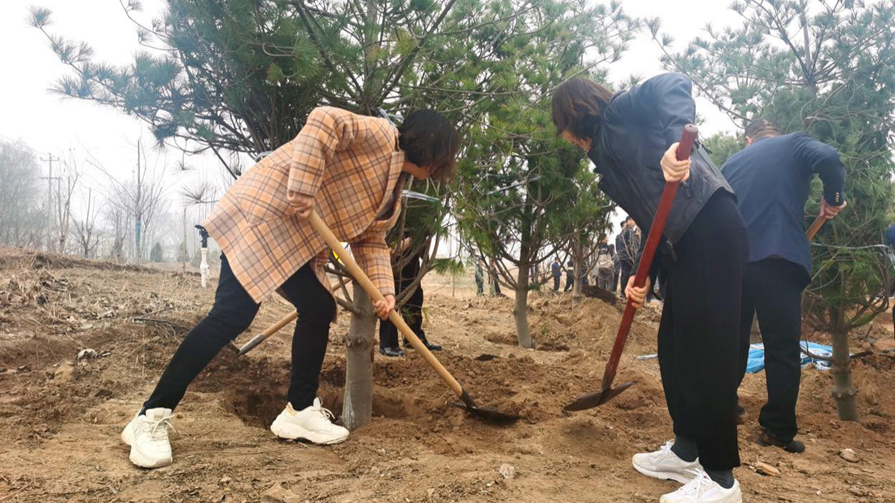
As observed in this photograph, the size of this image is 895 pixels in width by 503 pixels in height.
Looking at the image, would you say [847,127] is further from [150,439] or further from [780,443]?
[150,439]

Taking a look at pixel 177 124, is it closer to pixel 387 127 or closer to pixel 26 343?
pixel 387 127

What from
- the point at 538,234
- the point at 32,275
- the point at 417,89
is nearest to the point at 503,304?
the point at 538,234

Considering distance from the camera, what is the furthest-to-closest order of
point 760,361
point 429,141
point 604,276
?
point 604,276 < point 760,361 < point 429,141

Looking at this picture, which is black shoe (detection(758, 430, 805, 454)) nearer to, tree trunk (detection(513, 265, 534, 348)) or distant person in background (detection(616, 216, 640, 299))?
tree trunk (detection(513, 265, 534, 348))

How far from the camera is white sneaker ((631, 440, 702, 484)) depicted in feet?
6.75

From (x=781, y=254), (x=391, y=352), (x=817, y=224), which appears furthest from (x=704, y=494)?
(x=391, y=352)

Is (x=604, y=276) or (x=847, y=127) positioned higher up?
(x=847, y=127)

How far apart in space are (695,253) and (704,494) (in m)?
0.75

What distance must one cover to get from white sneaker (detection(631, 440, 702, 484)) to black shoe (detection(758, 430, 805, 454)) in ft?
2.19

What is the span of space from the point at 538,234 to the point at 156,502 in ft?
13.3

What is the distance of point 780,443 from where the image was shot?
8.18ft

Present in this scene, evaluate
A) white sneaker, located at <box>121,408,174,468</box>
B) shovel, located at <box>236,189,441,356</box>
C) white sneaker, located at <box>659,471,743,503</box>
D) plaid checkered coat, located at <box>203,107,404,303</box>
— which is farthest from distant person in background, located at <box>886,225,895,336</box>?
white sneaker, located at <box>121,408,174,468</box>

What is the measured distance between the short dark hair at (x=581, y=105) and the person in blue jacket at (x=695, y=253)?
28 mm

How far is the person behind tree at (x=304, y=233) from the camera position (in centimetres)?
201
